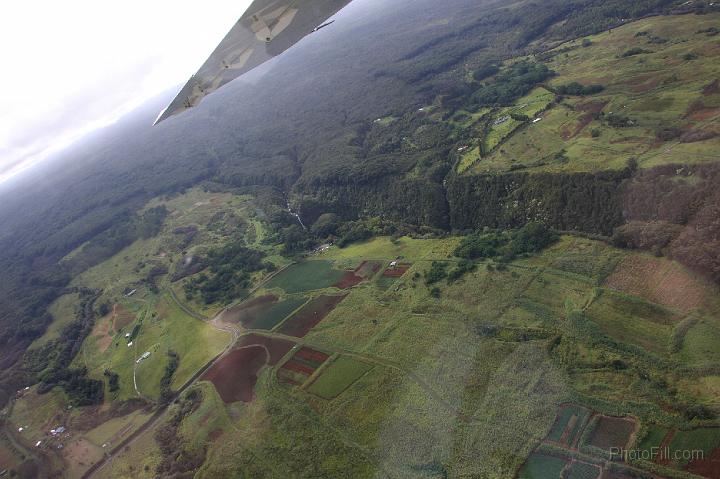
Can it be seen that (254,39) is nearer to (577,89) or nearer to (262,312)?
(262,312)

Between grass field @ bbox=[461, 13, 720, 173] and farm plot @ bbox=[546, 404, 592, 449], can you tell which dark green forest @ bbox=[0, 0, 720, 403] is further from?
farm plot @ bbox=[546, 404, 592, 449]

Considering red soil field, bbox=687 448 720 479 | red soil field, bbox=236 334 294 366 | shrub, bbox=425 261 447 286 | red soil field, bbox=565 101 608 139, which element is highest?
red soil field, bbox=565 101 608 139

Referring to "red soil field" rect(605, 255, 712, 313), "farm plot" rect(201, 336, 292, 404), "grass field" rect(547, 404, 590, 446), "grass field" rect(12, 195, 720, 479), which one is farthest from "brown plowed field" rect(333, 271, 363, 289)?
"grass field" rect(547, 404, 590, 446)

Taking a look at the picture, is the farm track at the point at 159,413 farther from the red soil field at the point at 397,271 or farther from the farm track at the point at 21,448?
the red soil field at the point at 397,271

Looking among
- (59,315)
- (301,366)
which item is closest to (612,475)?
(301,366)

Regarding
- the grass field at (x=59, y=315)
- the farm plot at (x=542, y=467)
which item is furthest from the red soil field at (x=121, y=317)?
the farm plot at (x=542, y=467)

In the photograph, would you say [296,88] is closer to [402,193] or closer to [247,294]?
[402,193]
